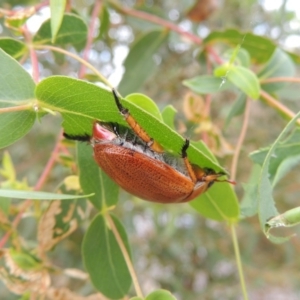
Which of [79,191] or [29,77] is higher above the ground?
[29,77]

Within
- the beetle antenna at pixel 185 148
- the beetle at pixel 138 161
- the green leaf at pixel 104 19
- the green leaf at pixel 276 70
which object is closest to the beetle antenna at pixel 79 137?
the beetle at pixel 138 161

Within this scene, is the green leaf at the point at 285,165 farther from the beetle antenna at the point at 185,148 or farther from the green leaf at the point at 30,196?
the green leaf at the point at 30,196

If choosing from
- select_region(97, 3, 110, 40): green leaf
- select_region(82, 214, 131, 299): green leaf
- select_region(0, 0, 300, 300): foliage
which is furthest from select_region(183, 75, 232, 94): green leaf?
select_region(97, 3, 110, 40): green leaf

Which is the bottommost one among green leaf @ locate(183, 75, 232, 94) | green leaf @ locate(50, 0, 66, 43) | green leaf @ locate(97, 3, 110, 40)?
green leaf @ locate(97, 3, 110, 40)

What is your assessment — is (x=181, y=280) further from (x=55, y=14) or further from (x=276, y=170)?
(x=55, y=14)

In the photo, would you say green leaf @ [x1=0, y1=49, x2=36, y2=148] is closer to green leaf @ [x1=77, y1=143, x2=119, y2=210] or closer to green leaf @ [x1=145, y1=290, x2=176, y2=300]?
green leaf @ [x1=77, y1=143, x2=119, y2=210]

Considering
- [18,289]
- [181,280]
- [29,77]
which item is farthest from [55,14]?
[181,280]
